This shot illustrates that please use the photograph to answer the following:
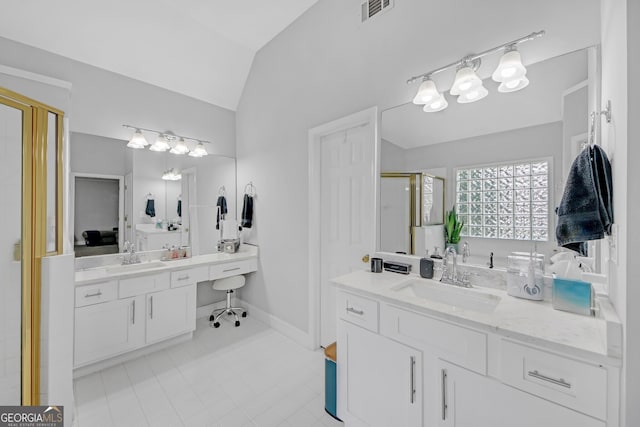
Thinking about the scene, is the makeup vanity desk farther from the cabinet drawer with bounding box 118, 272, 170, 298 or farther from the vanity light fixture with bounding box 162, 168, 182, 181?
the vanity light fixture with bounding box 162, 168, 182, 181

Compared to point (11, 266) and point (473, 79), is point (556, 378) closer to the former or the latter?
point (473, 79)

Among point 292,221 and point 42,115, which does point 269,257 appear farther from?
point 42,115

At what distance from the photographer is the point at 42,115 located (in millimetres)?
1538

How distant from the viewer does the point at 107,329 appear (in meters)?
2.30

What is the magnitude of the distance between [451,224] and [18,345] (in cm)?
269

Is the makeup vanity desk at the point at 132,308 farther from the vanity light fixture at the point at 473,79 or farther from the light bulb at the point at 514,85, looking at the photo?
the light bulb at the point at 514,85

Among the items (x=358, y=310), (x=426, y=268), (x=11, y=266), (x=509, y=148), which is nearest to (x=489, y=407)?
(x=358, y=310)

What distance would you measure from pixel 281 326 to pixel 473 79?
9.56ft

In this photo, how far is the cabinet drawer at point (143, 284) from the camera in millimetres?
2398

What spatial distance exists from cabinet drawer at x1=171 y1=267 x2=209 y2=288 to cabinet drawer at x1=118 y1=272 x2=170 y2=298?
0.22 ft

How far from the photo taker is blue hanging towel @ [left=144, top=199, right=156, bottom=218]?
2998mm

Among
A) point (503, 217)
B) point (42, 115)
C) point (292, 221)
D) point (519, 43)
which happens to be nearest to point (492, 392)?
point (503, 217)

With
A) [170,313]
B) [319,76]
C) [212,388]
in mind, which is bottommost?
[212,388]

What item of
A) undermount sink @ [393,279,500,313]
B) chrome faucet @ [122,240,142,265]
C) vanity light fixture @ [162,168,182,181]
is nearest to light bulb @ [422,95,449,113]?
undermount sink @ [393,279,500,313]
